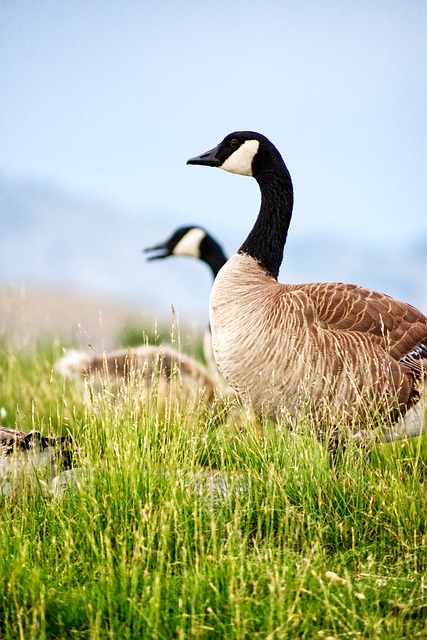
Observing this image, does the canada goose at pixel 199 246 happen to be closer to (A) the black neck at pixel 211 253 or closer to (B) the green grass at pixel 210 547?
(A) the black neck at pixel 211 253

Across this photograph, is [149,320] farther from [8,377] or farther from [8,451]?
[8,451]

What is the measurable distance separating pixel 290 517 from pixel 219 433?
37.5 inches

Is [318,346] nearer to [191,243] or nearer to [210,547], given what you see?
[210,547]

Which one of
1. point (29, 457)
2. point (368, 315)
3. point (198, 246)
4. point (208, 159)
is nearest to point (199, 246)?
point (198, 246)

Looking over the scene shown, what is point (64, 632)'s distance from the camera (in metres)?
3.94

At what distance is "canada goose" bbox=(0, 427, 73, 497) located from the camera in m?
5.31

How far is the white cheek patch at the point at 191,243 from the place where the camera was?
11.4 m

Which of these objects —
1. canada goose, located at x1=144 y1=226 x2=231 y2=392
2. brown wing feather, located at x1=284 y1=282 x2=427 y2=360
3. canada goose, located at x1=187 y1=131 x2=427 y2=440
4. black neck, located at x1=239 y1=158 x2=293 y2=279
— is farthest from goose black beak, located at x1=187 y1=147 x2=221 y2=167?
canada goose, located at x1=144 y1=226 x2=231 y2=392

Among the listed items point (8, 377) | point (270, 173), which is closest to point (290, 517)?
point (270, 173)

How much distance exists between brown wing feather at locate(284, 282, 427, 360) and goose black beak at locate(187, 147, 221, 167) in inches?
51.7

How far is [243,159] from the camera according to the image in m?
7.13

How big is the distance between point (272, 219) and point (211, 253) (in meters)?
4.43

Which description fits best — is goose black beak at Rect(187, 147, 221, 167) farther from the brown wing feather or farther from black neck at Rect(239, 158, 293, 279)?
the brown wing feather

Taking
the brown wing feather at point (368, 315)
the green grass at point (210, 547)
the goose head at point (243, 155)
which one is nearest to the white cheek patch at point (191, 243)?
the goose head at point (243, 155)
